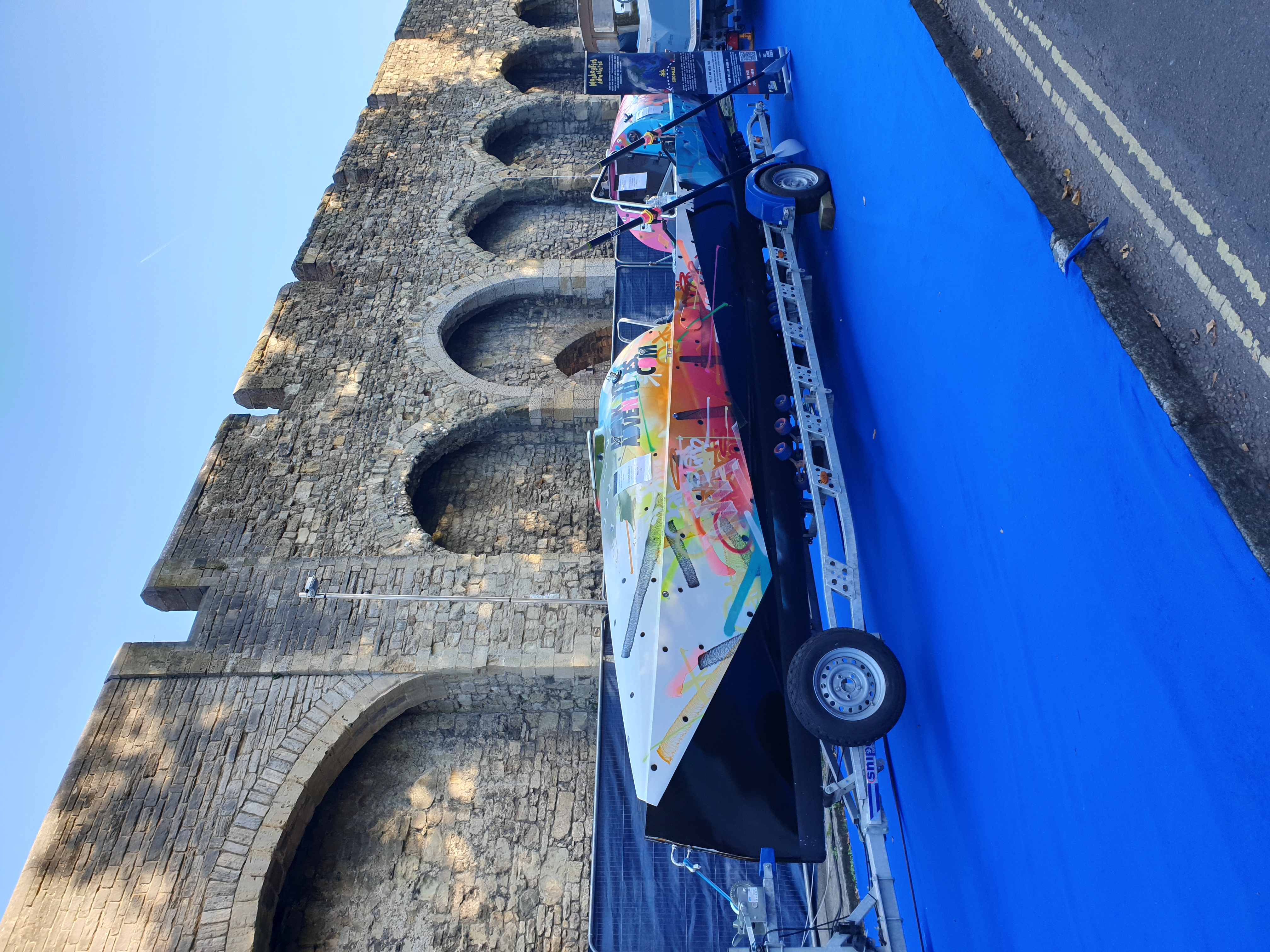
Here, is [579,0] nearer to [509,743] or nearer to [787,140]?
[787,140]

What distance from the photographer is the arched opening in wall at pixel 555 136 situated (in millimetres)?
13906

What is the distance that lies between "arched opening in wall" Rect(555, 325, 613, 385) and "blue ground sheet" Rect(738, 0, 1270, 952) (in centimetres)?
569

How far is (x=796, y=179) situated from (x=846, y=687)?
17.1 feet

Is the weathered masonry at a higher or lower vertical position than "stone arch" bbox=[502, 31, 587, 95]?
lower

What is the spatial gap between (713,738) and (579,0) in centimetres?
1151

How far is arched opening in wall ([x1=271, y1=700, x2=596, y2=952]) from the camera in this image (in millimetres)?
6520

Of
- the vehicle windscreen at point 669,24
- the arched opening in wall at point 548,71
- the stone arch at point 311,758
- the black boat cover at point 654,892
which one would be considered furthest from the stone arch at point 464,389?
the arched opening in wall at point 548,71

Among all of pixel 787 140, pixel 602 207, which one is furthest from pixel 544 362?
pixel 787 140

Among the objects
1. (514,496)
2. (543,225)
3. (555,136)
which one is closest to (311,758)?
(514,496)

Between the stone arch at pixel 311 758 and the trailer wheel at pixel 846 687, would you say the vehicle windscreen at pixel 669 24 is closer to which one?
the stone arch at pixel 311 758

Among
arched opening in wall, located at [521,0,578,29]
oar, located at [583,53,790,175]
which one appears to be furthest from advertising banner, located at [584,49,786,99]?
arched opening in wall, located at [521,0,578,29]

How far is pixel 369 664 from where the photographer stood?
23.5ft

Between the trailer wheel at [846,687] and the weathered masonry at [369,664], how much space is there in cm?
312

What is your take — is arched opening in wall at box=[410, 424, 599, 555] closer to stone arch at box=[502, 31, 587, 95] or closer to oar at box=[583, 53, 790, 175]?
oar at box=[583, 53, 790, 175]
